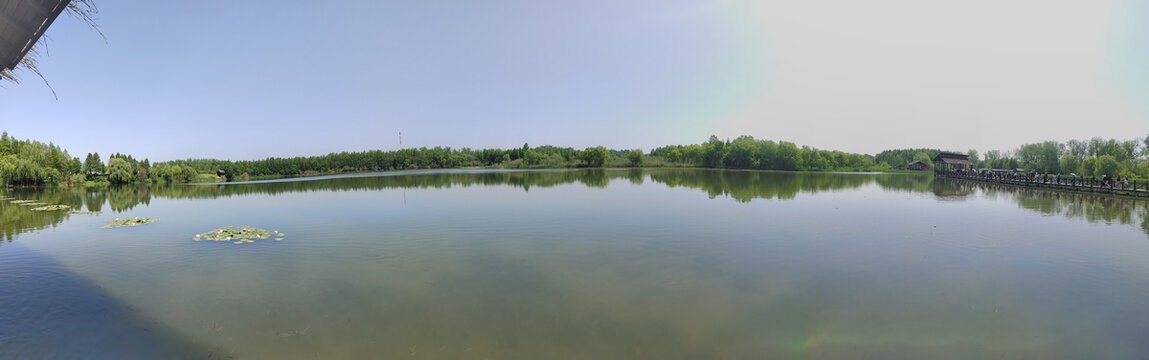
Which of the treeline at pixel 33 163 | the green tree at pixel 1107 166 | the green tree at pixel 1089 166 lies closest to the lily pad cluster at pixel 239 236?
the treeline at pixel 33 163

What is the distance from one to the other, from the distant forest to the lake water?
46.6 meters

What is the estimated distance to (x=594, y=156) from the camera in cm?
9988

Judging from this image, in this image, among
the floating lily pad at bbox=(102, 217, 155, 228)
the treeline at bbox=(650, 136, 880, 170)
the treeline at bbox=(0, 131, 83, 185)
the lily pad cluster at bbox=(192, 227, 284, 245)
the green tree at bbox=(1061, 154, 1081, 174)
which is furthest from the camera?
the treeline at bbox=(650, 136, 880, 170)

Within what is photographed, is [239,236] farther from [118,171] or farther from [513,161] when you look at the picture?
[513,161]

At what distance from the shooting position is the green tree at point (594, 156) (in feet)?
326

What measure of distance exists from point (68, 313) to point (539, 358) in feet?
28.7

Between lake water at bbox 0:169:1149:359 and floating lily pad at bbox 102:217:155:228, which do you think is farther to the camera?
floating lily pad at bbox 102:217:155:228

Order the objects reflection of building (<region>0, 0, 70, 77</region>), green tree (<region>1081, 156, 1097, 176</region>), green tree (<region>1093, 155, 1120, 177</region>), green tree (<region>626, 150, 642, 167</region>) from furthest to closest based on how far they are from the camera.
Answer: green tree (<region>626, 150, 642, 167</region>)
green tree (<region>1081, 156, 1097, 176</region>)
green tree (<region>1093, 155, 1120, 177</region>)
reflection of building (<region>0, 0, 70, 77</region>)

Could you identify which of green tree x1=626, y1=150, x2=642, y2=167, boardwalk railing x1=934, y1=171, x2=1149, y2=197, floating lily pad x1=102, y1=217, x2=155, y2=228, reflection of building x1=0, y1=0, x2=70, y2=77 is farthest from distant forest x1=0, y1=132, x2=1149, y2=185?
reflection of building x1=0, y1=0, x2=70, y2=77

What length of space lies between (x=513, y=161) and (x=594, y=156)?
29646 millimetres

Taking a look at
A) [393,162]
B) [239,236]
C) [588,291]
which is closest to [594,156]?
[393,162]

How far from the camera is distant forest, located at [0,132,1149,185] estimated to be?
152ft

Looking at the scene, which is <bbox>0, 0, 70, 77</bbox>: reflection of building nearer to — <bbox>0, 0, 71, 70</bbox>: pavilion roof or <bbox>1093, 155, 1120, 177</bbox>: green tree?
<bbox>0, 0, 71, 70</bbox>: pavilion roof

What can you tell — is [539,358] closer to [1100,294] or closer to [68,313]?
[68,313]
